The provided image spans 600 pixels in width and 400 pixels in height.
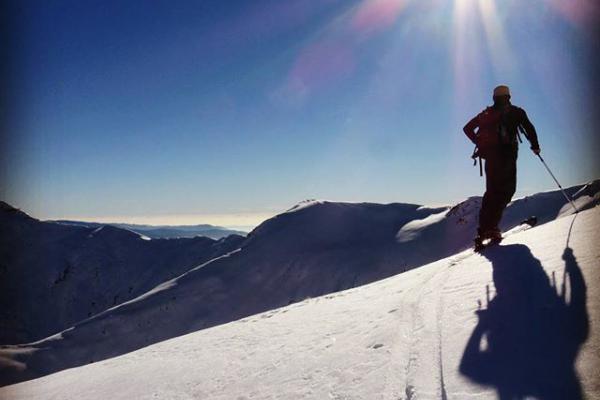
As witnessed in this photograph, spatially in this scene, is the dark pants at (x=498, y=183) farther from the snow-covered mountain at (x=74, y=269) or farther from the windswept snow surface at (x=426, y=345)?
the snow-covered mountain at (x=74, y=269)

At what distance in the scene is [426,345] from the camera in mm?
4062

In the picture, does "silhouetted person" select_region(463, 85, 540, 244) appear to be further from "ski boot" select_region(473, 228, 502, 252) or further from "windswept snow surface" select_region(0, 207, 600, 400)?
"windswept snow surface" select_region(0, 207, 600, 400)

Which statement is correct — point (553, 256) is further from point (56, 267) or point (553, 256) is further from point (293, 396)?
point (56, 267)

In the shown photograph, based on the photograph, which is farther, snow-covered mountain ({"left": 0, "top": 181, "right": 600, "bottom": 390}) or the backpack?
snow-covered mountain ({"left": 0, "top": 181, "right": 600, "bottom": 390})

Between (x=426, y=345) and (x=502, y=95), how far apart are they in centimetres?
589

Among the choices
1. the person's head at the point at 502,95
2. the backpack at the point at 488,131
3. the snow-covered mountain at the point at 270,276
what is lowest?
the snow-covered mountain at the point at 270,276

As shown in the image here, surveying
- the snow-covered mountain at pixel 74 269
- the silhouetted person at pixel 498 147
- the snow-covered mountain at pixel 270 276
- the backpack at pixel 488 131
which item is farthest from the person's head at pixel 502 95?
the snow-covered mountain at pixel 74 269

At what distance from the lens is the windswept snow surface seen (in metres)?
3.15

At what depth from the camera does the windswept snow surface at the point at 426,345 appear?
3.15 metres

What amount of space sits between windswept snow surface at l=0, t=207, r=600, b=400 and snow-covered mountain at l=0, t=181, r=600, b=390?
34.2 m

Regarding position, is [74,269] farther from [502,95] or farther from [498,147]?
[502,95]

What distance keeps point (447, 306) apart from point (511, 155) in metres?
4.59

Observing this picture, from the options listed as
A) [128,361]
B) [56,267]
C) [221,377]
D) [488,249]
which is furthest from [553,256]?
[56,267]

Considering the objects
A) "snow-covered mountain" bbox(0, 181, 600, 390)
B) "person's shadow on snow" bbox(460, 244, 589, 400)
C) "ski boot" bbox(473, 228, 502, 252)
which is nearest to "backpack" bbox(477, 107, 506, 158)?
"ski boot" bbox(473, 228, 502, 252)
